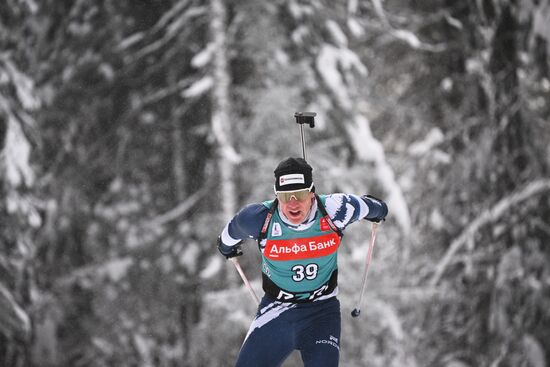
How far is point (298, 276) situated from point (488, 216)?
7521 mm

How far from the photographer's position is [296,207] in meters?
4.81

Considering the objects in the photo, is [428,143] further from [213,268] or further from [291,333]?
[291,333]

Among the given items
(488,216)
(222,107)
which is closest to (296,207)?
(222,107)

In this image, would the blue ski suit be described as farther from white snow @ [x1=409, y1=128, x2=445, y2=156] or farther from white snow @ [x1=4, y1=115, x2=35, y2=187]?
white snow @ [x1=409, y1=128, x2=445, y2=156]

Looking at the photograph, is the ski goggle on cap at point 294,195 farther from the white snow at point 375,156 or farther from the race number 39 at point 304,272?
the white snow at point 375,156

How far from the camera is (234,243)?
17.2 ft

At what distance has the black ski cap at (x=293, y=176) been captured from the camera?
475cm

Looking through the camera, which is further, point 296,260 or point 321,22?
point 321,22

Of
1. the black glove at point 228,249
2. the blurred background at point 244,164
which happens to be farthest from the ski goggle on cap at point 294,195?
the blurred background at point 244,164

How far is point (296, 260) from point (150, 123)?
775cm

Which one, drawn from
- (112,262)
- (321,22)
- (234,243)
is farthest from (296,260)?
(112,262)

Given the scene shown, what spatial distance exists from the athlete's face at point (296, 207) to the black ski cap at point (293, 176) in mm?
81

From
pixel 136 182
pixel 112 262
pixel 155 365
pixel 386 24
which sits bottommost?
pixel 155 365

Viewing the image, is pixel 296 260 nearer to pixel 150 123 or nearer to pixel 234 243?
pixel 234 243
